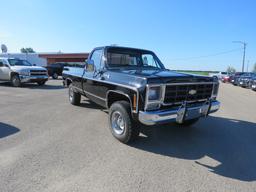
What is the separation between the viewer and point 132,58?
5902mm

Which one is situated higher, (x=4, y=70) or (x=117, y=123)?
(x=4, y=70)

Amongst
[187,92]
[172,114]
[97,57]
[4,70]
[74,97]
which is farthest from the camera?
[4,70]

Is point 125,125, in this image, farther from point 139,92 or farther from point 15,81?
point 15,81

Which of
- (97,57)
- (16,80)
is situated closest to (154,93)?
(97,57)

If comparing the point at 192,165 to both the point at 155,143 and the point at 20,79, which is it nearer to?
the point at 155,143

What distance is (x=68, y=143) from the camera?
4.30m

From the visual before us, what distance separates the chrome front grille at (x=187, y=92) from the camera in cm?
392

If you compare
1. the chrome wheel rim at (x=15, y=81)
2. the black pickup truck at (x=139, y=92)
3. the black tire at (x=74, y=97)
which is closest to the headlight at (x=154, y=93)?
the black pickup truck at (x=139, y=92)

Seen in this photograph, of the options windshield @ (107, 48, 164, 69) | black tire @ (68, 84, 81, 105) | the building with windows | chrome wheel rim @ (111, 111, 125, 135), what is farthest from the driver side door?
the building with windows

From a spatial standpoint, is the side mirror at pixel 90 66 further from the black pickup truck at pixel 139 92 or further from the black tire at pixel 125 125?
the black tire at pixel 125 125

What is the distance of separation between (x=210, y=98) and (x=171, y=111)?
4.73ft

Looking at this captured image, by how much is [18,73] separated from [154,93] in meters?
12.4

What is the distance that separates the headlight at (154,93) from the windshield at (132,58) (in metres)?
1.93

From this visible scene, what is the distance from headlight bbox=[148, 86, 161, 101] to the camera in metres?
3.68
